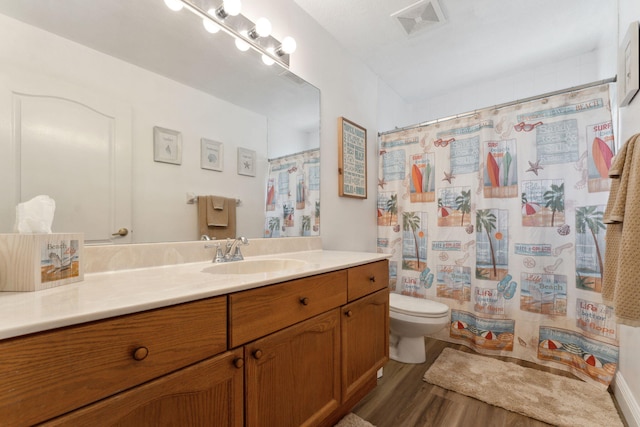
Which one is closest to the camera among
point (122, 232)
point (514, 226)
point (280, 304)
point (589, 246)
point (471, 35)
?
point (280, 304)

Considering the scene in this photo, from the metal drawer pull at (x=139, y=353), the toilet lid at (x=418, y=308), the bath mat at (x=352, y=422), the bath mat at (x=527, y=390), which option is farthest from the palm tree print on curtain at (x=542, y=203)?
the metal drawer pull at (x=139, y=353)

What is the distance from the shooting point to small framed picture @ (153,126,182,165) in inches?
45.3

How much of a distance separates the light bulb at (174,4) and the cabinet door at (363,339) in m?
1.50

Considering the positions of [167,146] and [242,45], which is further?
[242,45]

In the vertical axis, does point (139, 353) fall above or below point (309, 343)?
above

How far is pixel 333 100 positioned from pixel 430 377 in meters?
1.93

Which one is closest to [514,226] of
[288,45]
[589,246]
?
[589,246]

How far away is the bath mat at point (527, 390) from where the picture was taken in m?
1.36

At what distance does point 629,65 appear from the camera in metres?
1.25

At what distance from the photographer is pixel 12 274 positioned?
702 mm

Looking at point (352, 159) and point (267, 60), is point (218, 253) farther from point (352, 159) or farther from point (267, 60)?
point (352, 159)

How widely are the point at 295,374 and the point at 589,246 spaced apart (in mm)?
1868

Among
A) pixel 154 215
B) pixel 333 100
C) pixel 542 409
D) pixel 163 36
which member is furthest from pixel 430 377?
pixel 163 36

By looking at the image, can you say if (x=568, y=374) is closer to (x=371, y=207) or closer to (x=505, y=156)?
(x=505, y=156)
